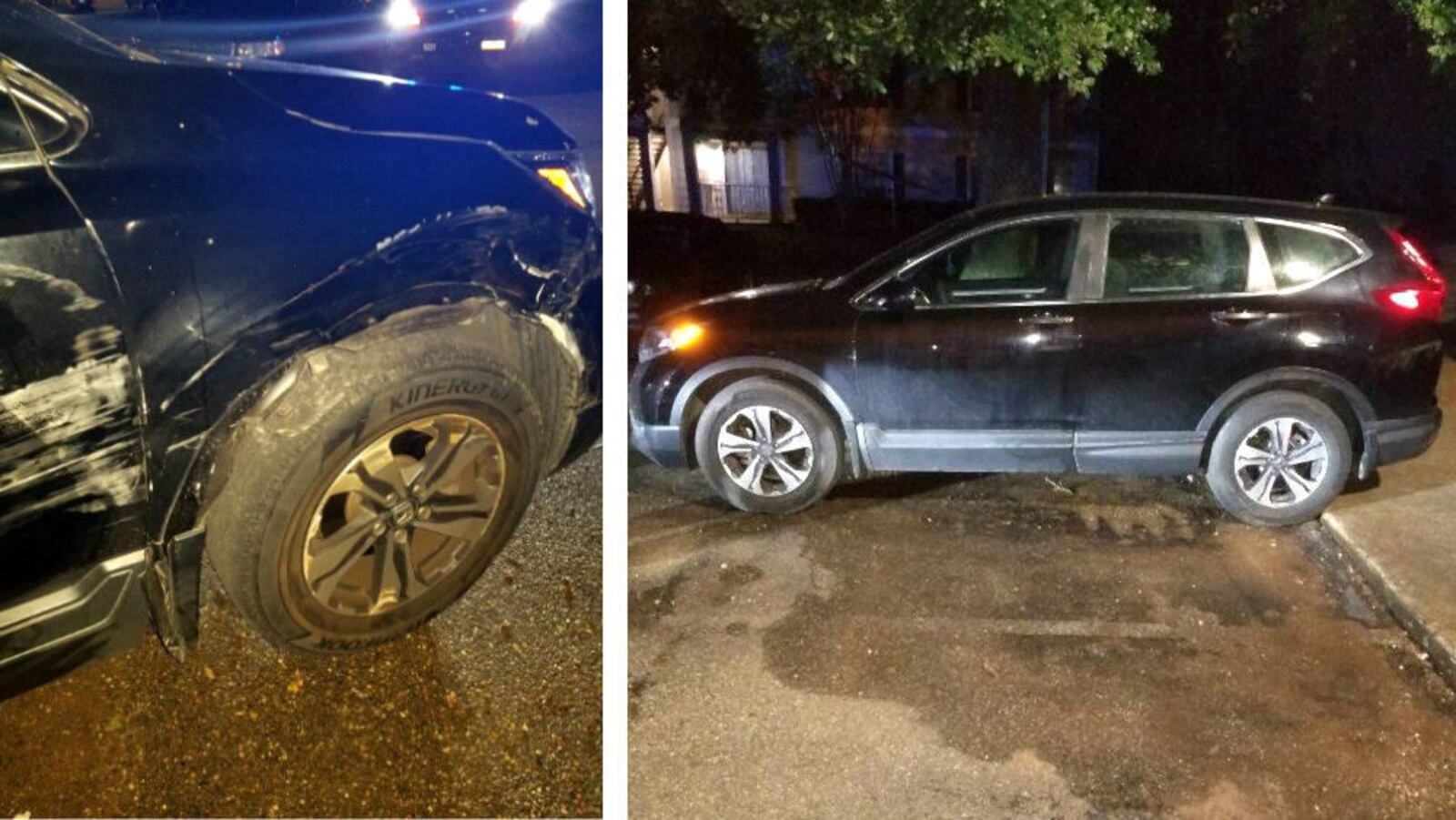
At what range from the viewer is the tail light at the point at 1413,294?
16.2ft

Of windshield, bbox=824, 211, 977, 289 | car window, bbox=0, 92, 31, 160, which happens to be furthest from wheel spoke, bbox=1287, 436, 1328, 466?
car window, bbox=0, 92, 31, 160

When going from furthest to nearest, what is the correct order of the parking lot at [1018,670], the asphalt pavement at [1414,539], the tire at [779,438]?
1. the tire at [779,438]
2. the asphalt pavement at [1414,539]
3. the parking lot at [1018,670]

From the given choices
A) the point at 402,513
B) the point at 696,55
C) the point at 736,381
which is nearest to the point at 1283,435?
the point at 736,381

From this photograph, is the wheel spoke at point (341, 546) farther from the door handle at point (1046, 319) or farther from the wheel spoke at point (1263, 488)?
the wheel spoke at point (1263, 488)

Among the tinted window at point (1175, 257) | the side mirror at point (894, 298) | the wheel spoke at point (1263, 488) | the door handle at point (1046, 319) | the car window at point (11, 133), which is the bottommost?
the wheel spoke at point (1263, 488)

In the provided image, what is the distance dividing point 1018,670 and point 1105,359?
1.71 meters

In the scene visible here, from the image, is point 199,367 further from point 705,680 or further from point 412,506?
point 705,680

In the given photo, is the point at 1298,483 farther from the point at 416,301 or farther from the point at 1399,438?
the point at 416,301

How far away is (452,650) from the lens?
3.68 meters

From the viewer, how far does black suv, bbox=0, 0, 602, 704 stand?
2732mm

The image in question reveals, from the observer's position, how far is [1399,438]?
5031 mm

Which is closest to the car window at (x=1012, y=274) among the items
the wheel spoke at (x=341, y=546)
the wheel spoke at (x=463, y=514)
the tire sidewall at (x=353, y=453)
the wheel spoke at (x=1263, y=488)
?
the wheel spoke at (x=1263, y=488)

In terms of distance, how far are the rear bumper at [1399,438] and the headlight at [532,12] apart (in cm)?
398

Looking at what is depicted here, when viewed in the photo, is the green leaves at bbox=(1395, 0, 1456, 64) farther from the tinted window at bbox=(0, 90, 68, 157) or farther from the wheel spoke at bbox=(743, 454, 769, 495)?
the tinted window at bbox=(0, 90, 68, 157)
